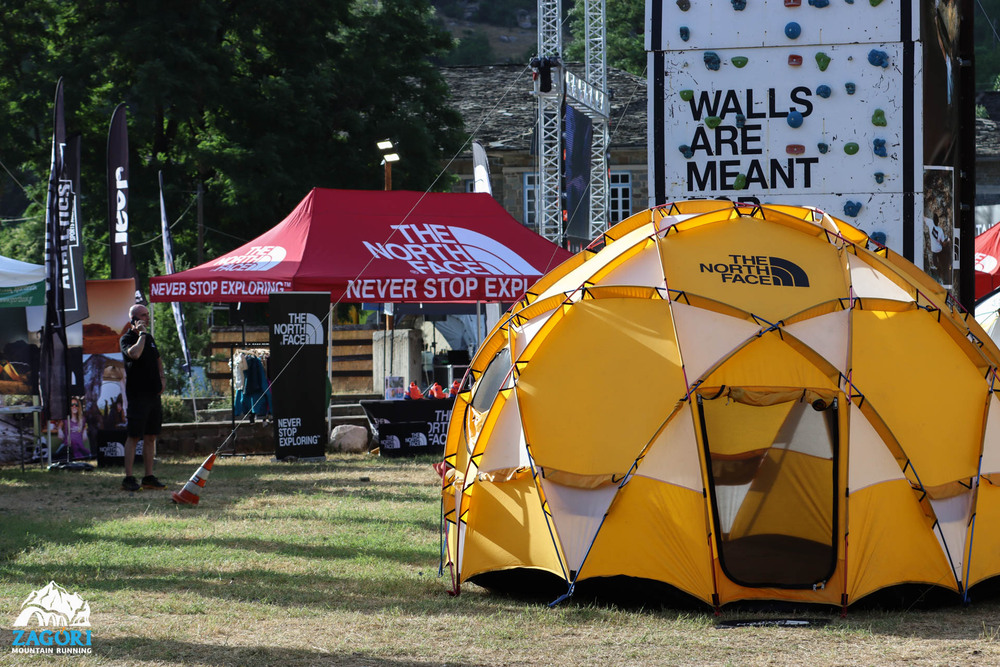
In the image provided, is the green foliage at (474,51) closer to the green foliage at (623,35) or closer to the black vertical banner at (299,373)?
the green foliage at (623,35)

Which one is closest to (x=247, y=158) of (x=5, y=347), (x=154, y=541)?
(x=5, y=347)

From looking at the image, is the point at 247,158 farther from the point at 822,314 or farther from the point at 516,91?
the point at 822,314

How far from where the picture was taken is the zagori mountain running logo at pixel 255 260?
14852 mm

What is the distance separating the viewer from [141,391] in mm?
11562

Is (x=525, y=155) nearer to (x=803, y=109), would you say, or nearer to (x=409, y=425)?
(x=409, y=425)

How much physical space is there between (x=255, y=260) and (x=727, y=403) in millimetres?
8985

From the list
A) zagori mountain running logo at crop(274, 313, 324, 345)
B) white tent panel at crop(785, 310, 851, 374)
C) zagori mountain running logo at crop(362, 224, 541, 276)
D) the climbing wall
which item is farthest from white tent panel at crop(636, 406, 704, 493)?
zagori mountain running logo at crop(274, 313, 324, 345)

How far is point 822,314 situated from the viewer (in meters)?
6.73

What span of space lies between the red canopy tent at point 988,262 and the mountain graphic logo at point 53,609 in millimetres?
14374

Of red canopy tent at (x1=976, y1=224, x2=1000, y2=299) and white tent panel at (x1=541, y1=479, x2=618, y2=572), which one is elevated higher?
red canopy tent at (x1=976, y1=224, x2=1000, y2=299)

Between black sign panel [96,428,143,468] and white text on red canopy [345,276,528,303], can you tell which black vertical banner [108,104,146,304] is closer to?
black sign panel [96,428,143,468]

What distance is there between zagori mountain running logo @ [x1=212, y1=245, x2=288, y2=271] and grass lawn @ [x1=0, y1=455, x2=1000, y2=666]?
5083 millimetres

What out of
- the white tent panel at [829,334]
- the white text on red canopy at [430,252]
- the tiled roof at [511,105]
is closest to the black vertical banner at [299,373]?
the white text on red canopy at [430,252]

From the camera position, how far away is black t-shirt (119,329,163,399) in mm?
11570
